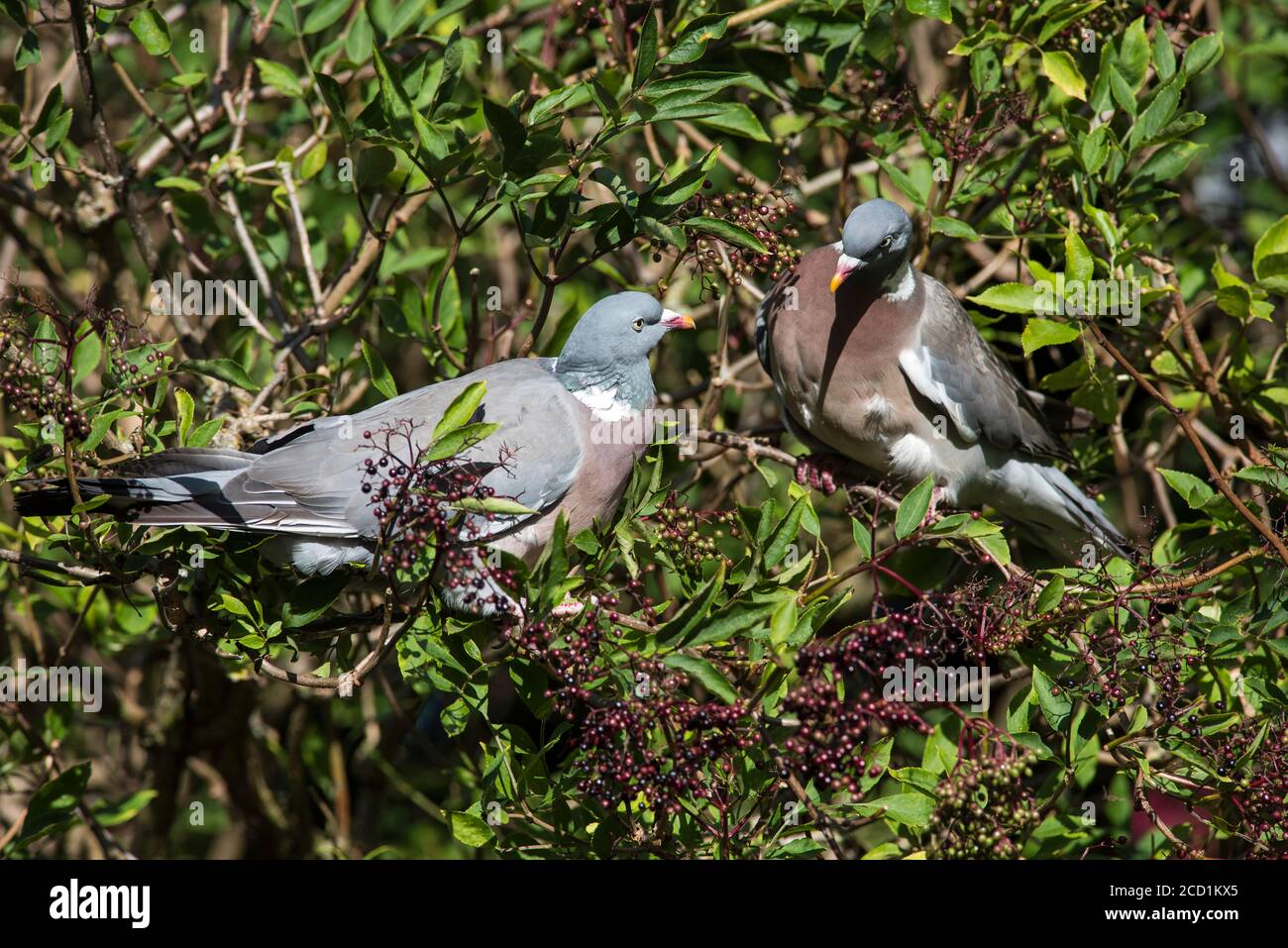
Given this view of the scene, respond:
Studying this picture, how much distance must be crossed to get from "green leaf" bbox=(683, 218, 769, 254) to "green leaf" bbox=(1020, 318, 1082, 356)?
768 millimetres

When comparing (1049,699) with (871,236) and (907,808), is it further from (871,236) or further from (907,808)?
(871,236)

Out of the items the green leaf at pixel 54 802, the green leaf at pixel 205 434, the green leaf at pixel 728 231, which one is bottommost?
the green leaf at pixel 54 802

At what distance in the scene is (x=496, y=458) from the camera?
11.0 ft

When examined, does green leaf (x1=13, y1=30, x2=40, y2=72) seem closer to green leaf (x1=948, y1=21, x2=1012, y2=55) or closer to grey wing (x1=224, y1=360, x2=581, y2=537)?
grey wing (x1=224, y1=360, x2=581, y2=537)

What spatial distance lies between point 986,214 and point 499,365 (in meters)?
1.74

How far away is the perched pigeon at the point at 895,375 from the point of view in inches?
162

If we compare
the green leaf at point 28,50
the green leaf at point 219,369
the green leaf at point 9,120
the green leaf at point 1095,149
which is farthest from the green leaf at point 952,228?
the green leaf at point 9,120

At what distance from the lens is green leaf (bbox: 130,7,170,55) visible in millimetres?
3361

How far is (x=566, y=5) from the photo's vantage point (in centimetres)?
407

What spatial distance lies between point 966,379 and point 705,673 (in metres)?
2.06

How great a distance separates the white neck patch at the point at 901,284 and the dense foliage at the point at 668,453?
0.11 m

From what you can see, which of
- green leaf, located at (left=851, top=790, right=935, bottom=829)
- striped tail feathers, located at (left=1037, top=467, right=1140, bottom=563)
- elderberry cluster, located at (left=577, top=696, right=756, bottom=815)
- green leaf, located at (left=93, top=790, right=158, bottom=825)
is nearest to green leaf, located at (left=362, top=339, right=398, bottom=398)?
elderberry cluster, located at (left=577, top=696, right=756, bottom=815)

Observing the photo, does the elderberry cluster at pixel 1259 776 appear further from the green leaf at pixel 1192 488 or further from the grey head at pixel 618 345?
the grey head at pixel 618 345
